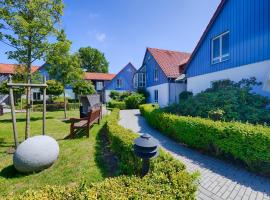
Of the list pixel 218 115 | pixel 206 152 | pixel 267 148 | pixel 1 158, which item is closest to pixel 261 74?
pixel 218 115

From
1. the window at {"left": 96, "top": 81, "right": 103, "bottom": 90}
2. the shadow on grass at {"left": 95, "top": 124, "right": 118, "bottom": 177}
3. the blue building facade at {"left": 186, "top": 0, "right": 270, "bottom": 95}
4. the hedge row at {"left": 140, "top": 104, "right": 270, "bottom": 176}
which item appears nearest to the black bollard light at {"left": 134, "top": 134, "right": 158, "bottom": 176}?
the shadow on grass at {"left": 95, "top": 124, "right": 118, "bottom": 177}

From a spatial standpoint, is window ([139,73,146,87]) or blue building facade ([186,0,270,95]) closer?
blue building facade ([186,0,270,95])

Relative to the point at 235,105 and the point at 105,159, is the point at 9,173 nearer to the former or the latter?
the point at 105,159

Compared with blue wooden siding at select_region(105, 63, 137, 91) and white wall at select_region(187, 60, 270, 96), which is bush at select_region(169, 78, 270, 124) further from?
blue wooden siding at select_region(105, 63, 137, 91)

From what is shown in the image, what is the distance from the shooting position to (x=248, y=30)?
378 inches

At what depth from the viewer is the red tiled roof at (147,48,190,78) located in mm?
22606

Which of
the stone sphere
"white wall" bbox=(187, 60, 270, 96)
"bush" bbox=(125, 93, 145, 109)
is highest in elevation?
"white wall" bbox=(187, 60, 270, 96)

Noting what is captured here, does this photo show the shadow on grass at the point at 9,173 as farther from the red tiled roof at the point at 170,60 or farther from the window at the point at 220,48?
the red tiled roof at the point at 170,60

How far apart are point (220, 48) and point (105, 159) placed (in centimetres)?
1025

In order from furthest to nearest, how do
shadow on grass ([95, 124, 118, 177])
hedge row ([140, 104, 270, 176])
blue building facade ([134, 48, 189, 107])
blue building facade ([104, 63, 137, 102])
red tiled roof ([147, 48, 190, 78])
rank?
1. blue building facade ([104, 63, 137, 102])
2. red tiled roof ([147, 48, 190, 78])
3. blue building facade ([134, 48, 189, 107])
4. shadow on grass ([95, 124, 118, 177])
5. hedge row ([140, 104, 270, 176])

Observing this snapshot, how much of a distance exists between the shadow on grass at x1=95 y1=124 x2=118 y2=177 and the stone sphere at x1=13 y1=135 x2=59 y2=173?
1522mm

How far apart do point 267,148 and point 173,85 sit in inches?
699

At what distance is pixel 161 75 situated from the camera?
2345 centimetres

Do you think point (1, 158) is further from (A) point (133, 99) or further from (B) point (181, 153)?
(A) point (133, 99)
